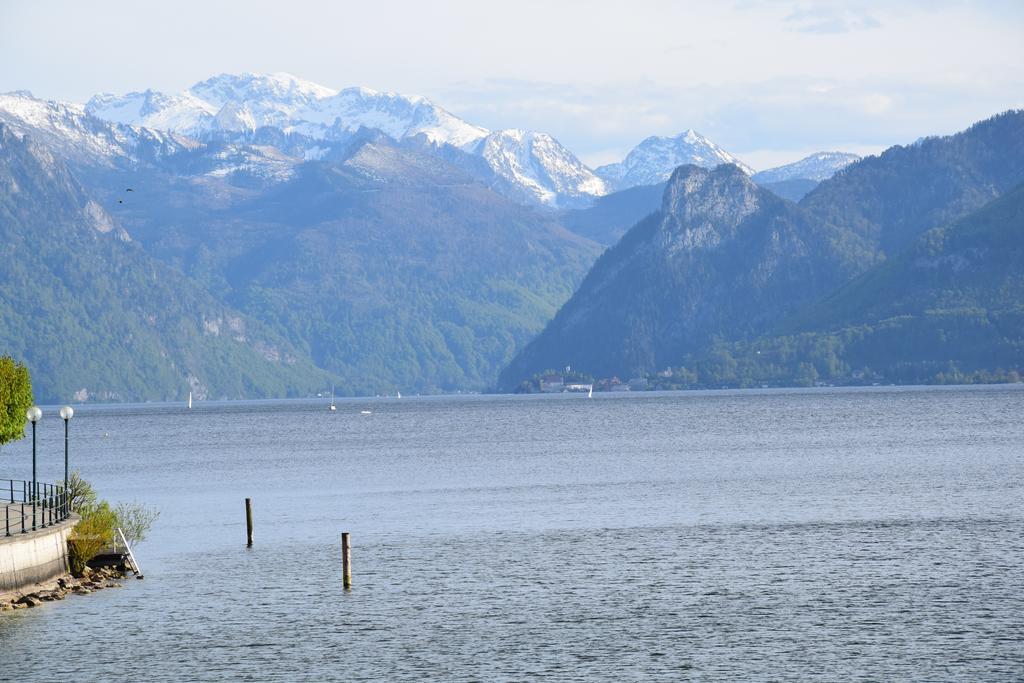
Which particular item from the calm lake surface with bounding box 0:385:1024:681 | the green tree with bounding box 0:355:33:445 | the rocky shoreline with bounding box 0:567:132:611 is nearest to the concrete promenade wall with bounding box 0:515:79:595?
the rocky shoreline with bounding box 0:567:132:611

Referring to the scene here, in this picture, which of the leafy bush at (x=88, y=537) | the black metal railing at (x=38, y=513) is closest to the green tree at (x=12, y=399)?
the black metal railing at (x=38, y=513)

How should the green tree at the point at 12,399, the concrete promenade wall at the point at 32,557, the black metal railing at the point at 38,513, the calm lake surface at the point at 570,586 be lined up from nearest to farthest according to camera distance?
the calm lake surface at the point at 570,586 < the concrete promenade wall at the point at 32,557 < the black metal railing at the point at 38,513 < the green tree at the point at 12,399

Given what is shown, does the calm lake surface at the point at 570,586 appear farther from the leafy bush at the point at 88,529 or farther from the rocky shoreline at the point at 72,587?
the leafy bush at the point at 88,529

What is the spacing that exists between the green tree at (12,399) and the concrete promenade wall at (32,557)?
45.0ft

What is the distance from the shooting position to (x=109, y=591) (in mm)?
67875

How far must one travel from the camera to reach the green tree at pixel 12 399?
3123 inches

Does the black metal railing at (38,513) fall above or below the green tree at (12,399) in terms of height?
below

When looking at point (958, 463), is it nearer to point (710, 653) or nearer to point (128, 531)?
point (128, 531)

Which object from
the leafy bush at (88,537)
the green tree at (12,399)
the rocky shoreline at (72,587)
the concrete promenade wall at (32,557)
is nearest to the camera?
the concrete promenade wall at (32,557)

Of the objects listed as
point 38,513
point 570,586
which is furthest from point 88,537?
point 570,586

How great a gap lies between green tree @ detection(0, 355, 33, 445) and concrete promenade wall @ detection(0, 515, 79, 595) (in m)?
13.7

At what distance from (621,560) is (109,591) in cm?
2422

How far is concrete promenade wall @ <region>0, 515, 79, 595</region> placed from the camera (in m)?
59.5

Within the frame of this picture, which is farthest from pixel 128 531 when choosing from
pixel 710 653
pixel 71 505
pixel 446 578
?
pixel 710 653
